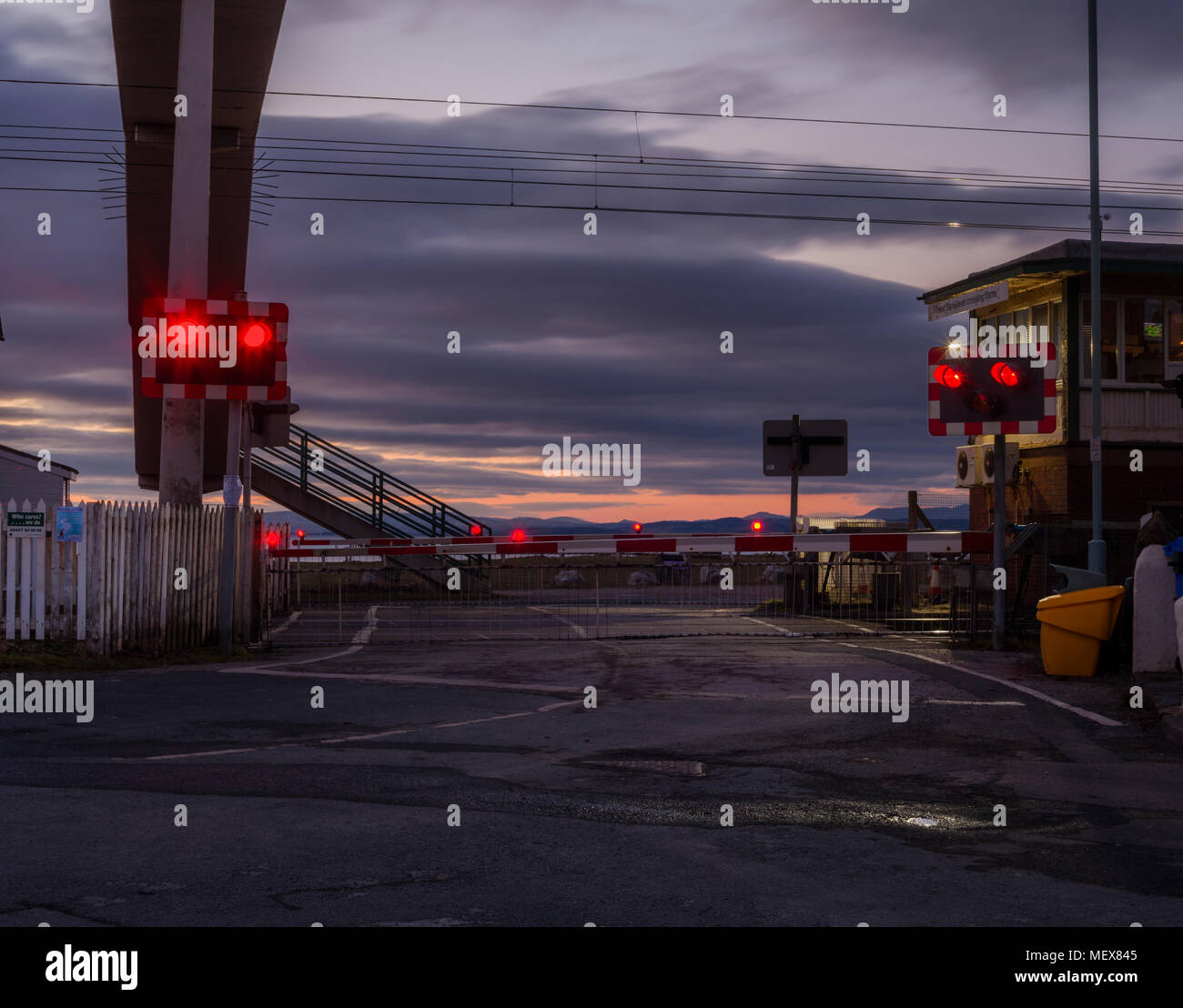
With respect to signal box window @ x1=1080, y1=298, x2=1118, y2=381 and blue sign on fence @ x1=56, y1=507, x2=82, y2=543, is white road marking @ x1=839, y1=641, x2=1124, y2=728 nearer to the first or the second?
signal box window @ x1=1080, y1=298, x2=1118, y2=381

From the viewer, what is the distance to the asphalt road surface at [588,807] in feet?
18.2

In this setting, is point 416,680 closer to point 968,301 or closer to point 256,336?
point 256,336

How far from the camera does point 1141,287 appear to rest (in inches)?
1011

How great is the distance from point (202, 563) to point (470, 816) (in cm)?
1159

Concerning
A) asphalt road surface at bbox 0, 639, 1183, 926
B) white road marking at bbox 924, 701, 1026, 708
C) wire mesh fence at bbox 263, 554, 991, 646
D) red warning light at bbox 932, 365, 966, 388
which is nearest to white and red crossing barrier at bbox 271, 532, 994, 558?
wire mesh fence at bbox 263, 554, 991, 646

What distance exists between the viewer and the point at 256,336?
697 inches

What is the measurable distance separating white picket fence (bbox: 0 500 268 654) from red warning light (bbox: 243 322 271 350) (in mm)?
2379

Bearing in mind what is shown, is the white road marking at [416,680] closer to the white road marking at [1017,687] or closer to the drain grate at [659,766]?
the drain grate at [659,766]

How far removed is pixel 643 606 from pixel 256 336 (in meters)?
11.3

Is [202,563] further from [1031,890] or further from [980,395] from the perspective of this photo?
[1031,890]

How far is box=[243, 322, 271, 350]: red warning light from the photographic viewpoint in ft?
58.0

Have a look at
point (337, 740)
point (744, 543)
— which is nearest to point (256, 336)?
point (744, 543)

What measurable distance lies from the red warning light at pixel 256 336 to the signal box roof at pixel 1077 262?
568 inches
